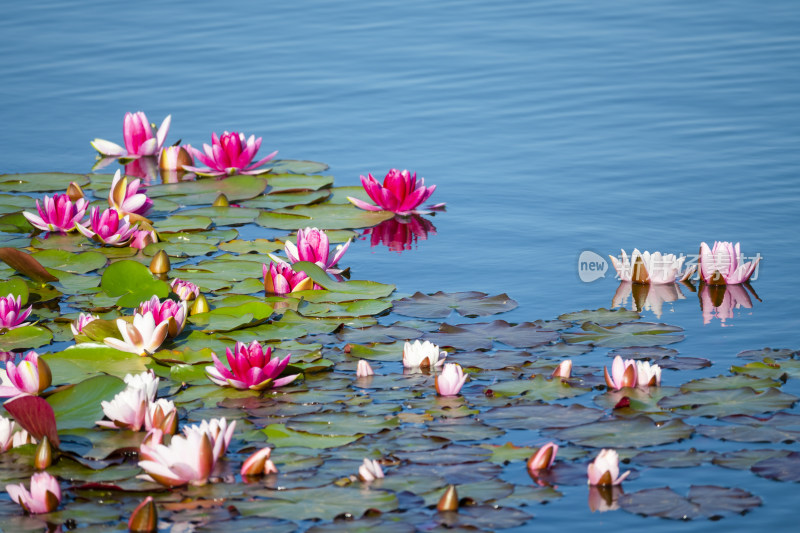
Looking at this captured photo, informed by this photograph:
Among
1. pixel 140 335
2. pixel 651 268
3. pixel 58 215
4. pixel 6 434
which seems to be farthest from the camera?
pixel 58 215

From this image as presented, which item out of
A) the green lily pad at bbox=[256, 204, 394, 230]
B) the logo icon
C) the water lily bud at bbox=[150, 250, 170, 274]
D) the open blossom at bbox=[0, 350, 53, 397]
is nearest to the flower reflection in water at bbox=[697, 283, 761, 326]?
the logo icon

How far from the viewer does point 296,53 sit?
10.2 m

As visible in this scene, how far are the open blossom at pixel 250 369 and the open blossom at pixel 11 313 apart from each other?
1071 millimetres

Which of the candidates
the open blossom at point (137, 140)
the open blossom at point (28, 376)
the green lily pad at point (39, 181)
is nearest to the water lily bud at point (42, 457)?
the open blossom at point (28, 376)

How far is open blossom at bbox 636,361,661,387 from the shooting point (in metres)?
3.58

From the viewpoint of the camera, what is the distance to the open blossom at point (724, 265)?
462 centimetres

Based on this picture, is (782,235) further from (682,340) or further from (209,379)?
(209,379)

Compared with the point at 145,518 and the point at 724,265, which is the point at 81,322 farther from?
the point at 724,265

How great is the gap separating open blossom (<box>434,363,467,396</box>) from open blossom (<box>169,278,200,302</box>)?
1355mm

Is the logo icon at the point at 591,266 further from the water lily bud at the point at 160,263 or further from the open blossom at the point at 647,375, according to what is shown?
the water lily bud at the point at 160,263

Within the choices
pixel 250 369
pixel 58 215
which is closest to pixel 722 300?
pixel 250 369

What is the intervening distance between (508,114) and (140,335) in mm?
4786

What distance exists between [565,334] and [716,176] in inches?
105

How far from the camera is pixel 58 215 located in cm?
539
